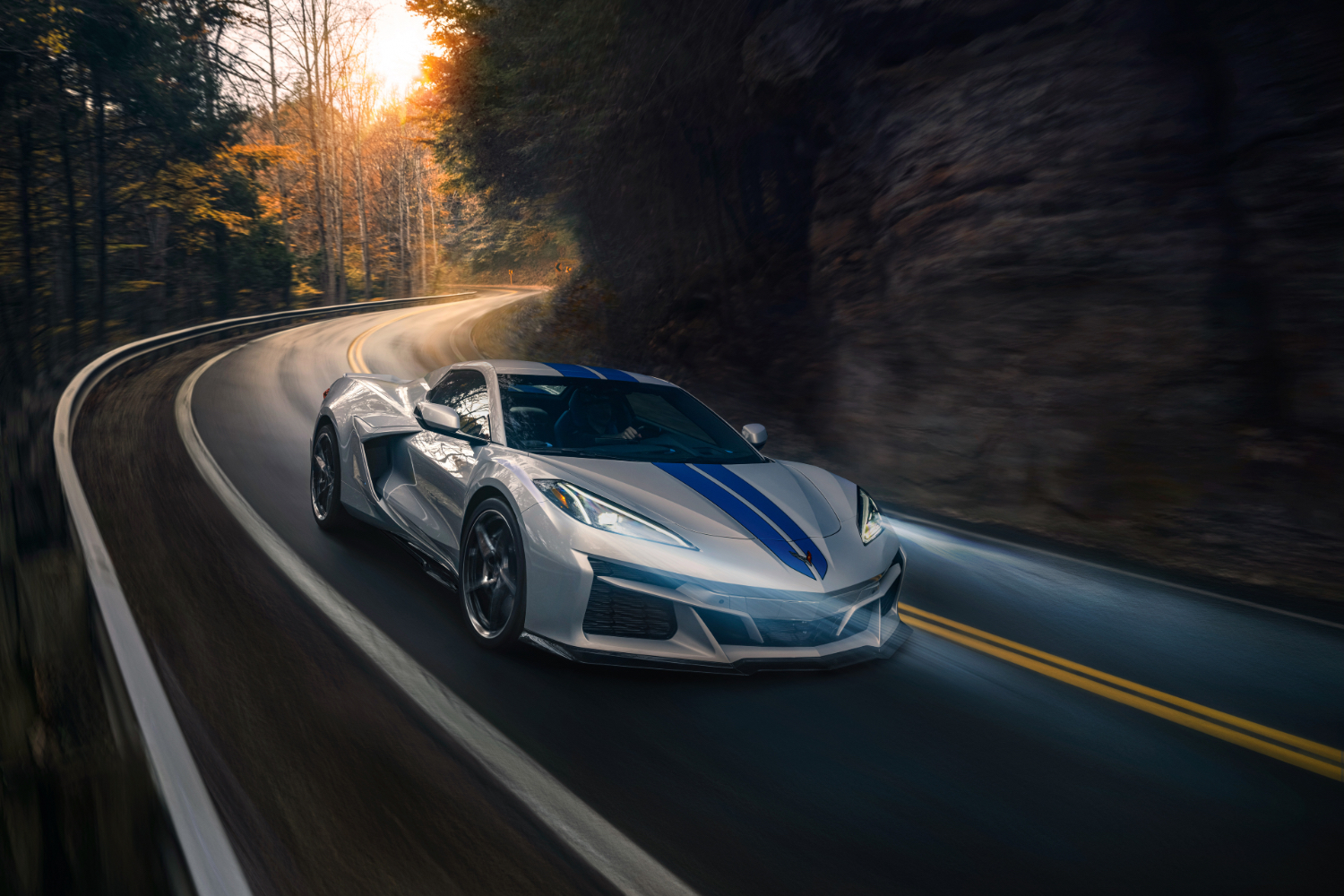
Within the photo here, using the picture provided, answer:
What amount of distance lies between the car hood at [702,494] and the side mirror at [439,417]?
2.19 feet

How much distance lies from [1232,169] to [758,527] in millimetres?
5992

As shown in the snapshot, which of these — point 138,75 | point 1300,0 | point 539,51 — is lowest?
point 1300,0

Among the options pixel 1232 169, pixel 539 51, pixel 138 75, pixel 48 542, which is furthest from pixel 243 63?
pixel 1232 169

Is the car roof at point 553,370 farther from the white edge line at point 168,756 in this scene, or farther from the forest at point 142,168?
the forest at point 142,168

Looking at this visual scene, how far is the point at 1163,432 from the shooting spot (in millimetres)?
6934

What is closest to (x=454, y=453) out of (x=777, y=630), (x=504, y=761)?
(x=504, y=761)

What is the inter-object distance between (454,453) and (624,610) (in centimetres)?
159

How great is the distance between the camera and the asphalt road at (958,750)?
2.59 m

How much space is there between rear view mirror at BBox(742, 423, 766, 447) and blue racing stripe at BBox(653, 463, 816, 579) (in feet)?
2.67

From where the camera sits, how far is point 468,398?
4.92 metres

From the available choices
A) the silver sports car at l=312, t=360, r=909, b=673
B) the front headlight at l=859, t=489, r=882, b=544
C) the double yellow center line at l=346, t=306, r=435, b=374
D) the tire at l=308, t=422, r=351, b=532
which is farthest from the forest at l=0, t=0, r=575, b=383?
the front headlight at l=859, t=489, r=882, b=544

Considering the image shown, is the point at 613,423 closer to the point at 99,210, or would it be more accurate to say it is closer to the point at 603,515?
the point at 603,515

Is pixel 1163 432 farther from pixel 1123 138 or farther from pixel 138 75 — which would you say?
pixel 138 75

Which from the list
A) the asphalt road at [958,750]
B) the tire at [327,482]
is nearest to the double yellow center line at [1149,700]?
the asphalt road at [958,750]
